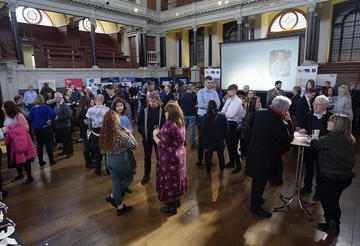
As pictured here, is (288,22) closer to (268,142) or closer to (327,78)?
(327,78)

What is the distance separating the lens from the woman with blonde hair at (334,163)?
7.55 feet

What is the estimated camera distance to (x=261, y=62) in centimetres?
816

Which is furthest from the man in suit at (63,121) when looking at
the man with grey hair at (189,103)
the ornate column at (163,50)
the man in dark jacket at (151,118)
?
the ornate column at (163,50)

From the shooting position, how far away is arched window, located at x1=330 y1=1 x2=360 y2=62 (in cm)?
1227

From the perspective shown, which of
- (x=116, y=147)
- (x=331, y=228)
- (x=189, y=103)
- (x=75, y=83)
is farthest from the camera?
(x=75, y=83)

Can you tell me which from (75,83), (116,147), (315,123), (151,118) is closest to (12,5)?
(75,83)

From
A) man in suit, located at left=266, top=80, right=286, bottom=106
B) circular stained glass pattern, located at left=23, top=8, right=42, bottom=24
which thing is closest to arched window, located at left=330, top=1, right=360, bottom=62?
man in suit, located at left=266, top=80, right=286, bottom=106

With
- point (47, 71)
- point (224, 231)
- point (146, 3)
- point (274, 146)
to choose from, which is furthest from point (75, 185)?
point (146, 3)

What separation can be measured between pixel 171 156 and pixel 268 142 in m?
1.17

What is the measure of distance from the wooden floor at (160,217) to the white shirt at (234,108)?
43.1 inches

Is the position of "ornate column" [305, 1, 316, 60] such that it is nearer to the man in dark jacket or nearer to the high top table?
the high top table

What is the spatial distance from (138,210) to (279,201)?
2029 millimetres

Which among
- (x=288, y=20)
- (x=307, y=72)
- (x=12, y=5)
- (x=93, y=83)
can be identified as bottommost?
(x=93, y=83)

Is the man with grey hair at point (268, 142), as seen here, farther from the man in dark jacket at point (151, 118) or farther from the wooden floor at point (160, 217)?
the man in dark jacket at point (151, 118)
